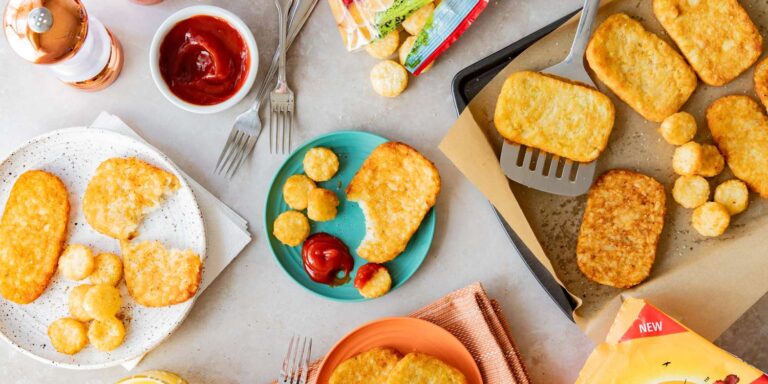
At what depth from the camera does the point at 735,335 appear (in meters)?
1.88

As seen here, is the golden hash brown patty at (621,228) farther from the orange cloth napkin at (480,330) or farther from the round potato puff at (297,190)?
the round potato puff at (297,190)

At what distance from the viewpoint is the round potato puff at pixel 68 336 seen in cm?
176

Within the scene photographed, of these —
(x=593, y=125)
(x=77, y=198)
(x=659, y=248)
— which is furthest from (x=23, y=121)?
(x=659, y=248)

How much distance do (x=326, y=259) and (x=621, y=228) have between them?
76cm

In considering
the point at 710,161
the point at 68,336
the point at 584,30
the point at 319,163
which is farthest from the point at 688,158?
Result: the point at 68,336

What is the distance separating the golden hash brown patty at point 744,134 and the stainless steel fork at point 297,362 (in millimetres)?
1189

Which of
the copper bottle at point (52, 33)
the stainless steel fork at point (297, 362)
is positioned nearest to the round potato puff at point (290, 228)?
the stainless steel fork at point (297, 362)

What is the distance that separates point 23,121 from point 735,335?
6.49 ft

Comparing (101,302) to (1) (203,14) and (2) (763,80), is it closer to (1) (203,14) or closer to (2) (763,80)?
(1) (203,14)

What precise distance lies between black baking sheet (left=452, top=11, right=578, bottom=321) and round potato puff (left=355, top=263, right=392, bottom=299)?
33 cm

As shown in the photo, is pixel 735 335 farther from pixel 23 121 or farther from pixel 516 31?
pixel 23 121

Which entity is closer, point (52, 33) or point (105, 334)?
point (52, 33)

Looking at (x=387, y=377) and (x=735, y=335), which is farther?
(x=735, y=335)

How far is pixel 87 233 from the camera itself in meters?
1.82
